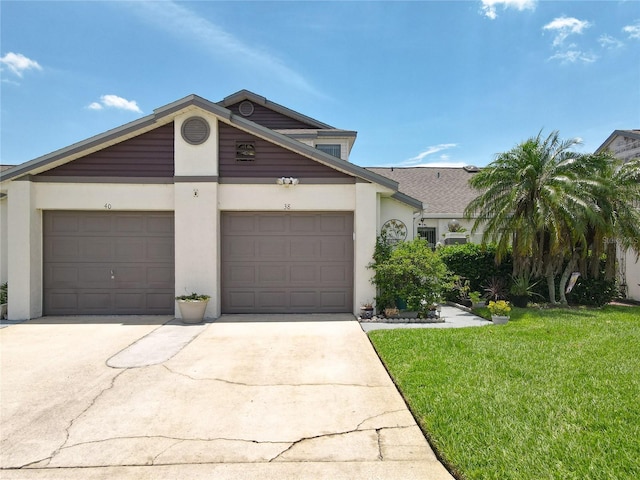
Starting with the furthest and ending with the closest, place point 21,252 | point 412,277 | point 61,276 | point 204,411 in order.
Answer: point 61,276
point 21,252
point 412,277
point 204,411

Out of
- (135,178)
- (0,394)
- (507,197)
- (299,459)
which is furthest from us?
(507,197)

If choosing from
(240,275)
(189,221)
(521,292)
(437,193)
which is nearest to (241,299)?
(240,275)

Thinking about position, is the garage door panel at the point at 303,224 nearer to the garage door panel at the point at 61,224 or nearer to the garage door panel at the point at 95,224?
the garage door panel at the point at 95,224

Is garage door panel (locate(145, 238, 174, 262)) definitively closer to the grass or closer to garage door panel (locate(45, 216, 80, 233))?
garage door panel (locate(45, 216, 80, 233))

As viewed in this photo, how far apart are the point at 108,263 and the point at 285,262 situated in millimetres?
4667

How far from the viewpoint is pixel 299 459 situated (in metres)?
3.14

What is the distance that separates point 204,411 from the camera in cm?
406

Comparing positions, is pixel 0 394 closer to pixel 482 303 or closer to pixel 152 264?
pixel 152 264

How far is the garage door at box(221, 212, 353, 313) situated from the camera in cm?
947

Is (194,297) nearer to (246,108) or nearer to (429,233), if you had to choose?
(246,108)

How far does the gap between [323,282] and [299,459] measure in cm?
645

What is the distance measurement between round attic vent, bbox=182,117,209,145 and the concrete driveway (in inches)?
196

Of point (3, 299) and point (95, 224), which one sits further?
point (95, 224)

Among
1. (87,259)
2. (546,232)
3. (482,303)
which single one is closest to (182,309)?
(87,259)
